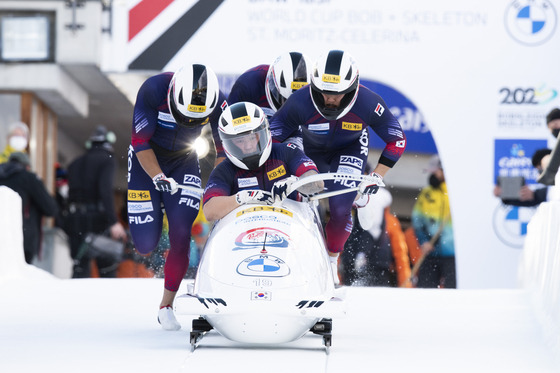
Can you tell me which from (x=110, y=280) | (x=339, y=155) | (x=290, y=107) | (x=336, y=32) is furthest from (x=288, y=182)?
(x=336, y=32)

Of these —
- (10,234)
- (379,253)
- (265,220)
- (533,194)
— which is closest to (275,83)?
(265,220)

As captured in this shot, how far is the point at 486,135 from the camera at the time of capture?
9930 mm

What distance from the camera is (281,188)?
487 cm

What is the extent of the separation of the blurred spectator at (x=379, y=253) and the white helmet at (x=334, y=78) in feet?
8.86

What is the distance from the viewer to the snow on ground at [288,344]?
4371 mm

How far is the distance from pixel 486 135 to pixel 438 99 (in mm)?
544

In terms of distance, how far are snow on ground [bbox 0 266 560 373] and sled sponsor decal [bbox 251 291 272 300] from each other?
24 centimetres

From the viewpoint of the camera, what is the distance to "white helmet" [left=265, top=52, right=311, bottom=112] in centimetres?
611

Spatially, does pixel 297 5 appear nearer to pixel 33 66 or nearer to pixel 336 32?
pixel 336 32

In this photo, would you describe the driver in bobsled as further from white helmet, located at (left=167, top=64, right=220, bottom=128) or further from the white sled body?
white helmet, located at (left=167, top=64, right=220, bottom=128)

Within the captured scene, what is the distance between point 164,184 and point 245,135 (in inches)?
26.2

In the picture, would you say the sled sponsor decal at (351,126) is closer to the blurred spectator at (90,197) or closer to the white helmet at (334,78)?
the white helmet at (334,78)

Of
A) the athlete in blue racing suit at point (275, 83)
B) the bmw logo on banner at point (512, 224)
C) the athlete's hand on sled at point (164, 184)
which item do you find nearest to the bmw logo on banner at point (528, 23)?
the bmw logo on banner at point (512, 224)

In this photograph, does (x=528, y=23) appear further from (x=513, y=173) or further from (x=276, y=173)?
(x=276, y=173)
